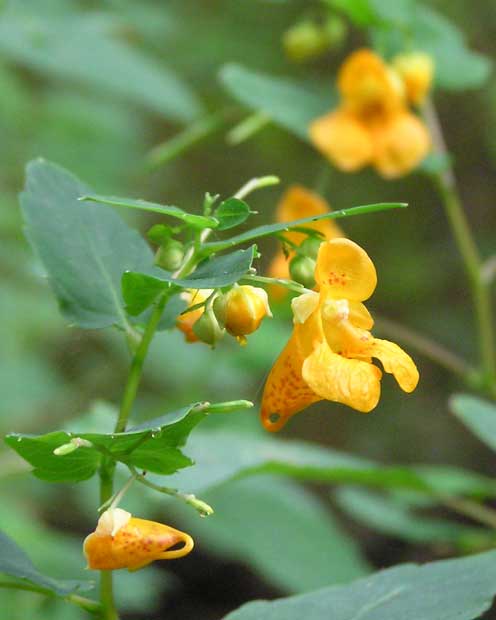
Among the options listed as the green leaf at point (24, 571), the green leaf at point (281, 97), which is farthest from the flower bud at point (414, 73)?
the green leaf at point (24, 571)

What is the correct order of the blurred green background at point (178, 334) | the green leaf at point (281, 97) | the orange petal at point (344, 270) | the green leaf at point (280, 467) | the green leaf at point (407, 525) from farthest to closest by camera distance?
the blurred green background at point (178, 334) < the green leaf at point (407, 525) < the green leaf at point (281, 97) < the green leaf at point (280, 467) < the orange petal at point (344, 270)

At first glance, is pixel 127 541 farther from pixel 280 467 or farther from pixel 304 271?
pixel 280 467

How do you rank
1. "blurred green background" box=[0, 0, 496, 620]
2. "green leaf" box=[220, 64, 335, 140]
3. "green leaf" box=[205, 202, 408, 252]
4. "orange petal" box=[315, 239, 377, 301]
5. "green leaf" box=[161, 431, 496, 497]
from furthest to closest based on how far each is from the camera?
"blurred green background" box=[0, 0, 496, 620], "green leaf" box=[220, 64, 335, 140], "green leaf" box=[161, 431, 496, 497], "orange petal" box=[315, 239, 377, 301], "green leaf" box=[205, 202, 408, 252]

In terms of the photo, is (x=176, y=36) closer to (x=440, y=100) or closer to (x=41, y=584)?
(x=440, y=100)

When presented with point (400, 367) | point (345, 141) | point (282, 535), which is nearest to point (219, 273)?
point (400, 367)

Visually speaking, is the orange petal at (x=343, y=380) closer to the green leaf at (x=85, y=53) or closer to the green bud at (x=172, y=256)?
the green bud at (x=172, y=256)

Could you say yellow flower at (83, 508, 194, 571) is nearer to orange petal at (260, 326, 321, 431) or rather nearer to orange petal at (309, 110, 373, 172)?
orange petal at (260, 326, 321, 431)

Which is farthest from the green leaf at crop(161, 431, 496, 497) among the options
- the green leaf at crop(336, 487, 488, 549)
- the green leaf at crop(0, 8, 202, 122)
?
the green leaf at crop(0, 8, 202, 122)
